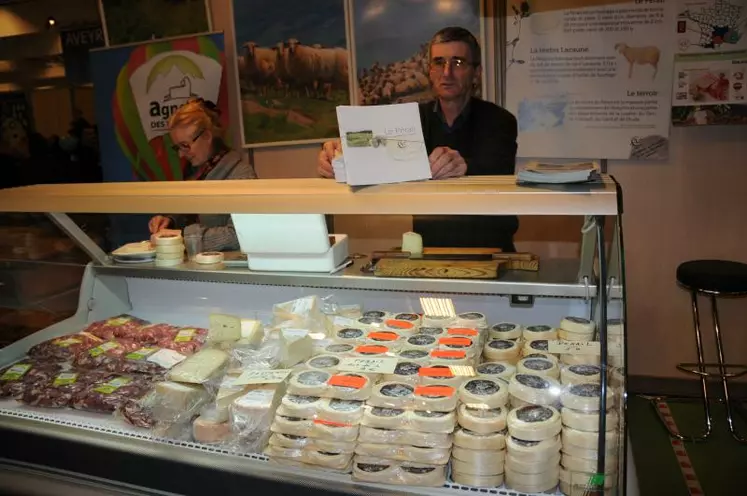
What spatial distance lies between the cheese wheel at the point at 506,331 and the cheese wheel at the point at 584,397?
39 centimetres

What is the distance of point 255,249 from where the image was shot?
7.59ft

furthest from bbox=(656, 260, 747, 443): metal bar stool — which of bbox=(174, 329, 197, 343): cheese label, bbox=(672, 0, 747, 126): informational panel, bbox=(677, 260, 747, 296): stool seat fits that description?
bbox=(174, 329, 197, 343): cheese label

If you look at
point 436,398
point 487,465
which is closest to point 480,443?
point 487,465

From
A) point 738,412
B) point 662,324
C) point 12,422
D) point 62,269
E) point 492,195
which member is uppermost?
point 492,195

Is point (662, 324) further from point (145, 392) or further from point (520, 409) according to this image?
point (145, 392)

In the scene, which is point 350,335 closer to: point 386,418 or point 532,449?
point 386,418

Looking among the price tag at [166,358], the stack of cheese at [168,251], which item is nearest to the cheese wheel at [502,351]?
the price tag at [166,358]

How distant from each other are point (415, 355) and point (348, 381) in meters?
0.26

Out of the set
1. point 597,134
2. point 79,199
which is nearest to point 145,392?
point 79,199

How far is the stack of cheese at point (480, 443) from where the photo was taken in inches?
62.6

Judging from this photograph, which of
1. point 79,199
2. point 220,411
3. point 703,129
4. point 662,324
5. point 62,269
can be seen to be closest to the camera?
point 220,411

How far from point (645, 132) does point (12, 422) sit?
12.8 feet

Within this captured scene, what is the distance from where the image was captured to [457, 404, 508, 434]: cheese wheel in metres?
1.61

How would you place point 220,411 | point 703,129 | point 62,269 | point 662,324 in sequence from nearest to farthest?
1. point 220,411
2. point 62,269
3. point 703,129
4. point 662,324
